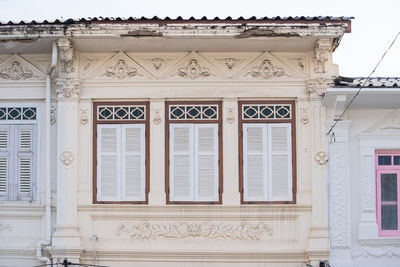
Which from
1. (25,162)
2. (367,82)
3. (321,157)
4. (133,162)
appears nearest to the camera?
(367,82)

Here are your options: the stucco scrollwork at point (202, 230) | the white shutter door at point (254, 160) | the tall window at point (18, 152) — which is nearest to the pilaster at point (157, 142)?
the stucco scrollwork at point (202, 230)

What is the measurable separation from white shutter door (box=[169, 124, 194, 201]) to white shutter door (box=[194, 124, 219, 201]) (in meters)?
0.10

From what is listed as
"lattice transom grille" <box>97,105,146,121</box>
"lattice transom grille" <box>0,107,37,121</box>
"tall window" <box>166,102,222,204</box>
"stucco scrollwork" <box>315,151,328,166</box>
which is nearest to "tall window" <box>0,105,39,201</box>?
"lattice transom grille" <box>0,107,37,121</box>

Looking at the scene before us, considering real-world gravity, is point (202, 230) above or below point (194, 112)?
below

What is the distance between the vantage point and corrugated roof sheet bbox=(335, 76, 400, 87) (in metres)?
10.8

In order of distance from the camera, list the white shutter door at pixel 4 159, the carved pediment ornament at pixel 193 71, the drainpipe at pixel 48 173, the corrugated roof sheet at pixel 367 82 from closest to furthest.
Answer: the corrugated roof sheet at pixel 367 82 → the drainpipe at pixel 48 173 → the carved pediment ornament at pixel 193 71 → the white shutter door at pixel 4 159

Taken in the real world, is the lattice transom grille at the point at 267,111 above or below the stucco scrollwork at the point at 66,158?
above

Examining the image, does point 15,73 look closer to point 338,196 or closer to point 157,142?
point 157,142

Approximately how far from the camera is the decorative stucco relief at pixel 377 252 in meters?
11.0

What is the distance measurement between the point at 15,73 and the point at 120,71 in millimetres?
1800

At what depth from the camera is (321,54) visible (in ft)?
36.1

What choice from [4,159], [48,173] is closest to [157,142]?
[48,173]

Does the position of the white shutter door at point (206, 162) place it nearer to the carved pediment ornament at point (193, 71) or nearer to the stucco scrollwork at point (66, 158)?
the carved pediment ornament at point (193, 71)

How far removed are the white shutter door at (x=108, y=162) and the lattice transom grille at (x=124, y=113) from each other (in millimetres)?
151
